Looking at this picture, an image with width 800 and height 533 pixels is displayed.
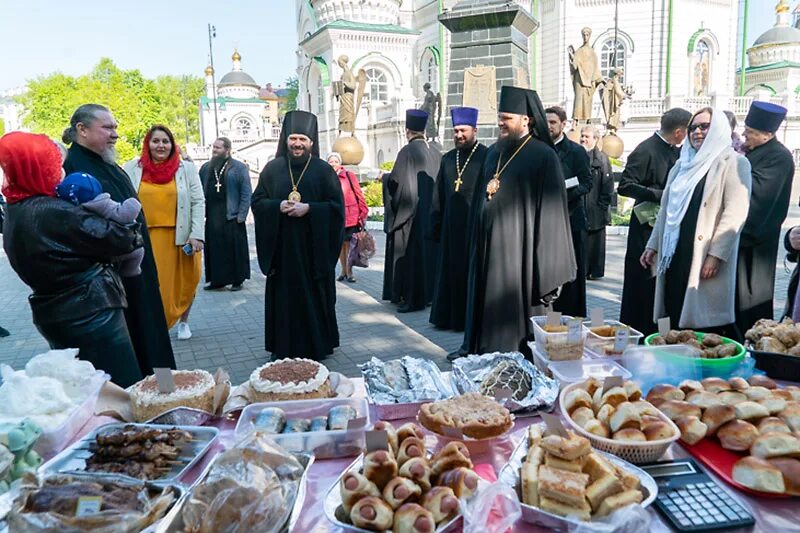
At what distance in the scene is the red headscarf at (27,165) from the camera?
2.96 meters

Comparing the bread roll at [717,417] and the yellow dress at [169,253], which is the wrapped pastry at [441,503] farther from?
the yellow dress at [169,253]

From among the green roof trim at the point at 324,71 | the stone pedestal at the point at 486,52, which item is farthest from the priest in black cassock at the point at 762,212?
the green roof trim at the point at 324,71

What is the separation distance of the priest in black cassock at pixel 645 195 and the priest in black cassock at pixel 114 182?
13.6ft

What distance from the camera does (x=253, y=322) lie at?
7348 mm

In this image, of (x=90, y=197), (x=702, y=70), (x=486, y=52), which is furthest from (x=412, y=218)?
(x=702, y=70)

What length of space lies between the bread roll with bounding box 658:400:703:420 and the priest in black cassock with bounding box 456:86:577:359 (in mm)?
2294

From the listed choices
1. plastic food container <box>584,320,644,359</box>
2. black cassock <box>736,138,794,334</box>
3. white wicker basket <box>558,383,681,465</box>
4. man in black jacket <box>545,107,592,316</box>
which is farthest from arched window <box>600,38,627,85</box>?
white wicker basket <box>558,383,681,465</box>

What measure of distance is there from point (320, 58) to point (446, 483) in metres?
37.0

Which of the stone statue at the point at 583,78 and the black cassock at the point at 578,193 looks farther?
the stone statue at the point at 583,78

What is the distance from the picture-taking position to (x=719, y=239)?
13.0 feet

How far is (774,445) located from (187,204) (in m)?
5.25

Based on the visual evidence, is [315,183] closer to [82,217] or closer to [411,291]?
[82,217]

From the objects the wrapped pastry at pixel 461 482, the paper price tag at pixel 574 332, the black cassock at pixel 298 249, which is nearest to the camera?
the wrapped pastry at pixel 461 482

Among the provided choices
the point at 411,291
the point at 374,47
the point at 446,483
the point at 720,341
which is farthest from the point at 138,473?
the point at 374,47
